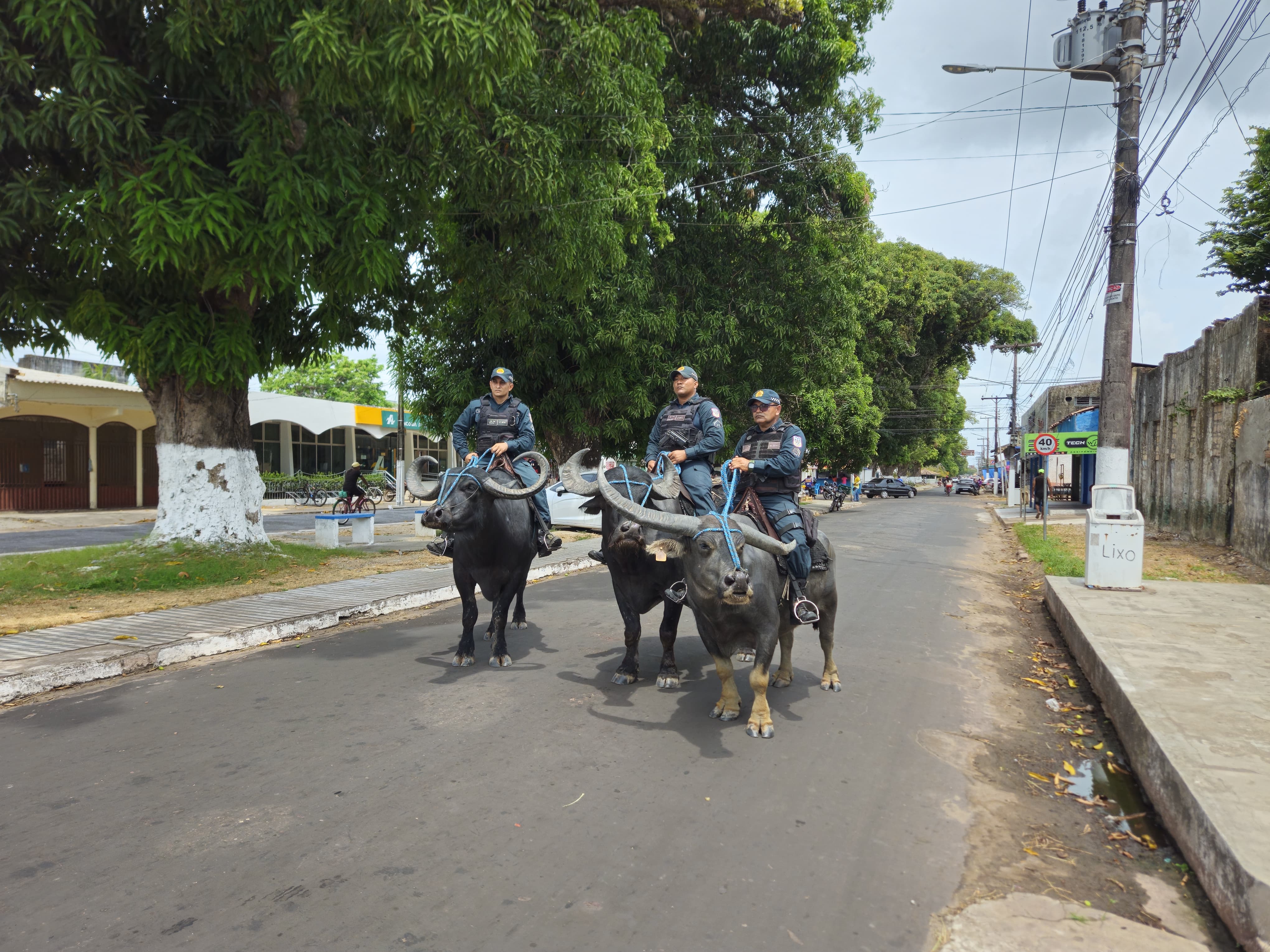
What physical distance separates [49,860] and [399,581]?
7152 mm

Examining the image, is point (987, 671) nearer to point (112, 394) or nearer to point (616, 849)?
point (616, 849)

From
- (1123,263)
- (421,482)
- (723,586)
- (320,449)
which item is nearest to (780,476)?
(723,586)

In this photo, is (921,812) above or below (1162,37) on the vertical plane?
below

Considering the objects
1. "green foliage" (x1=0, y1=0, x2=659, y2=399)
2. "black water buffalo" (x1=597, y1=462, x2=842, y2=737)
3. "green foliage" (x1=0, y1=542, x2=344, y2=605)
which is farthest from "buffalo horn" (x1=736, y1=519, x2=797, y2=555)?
"green foliage" (x1=0, y1=542, x2=344, y2=605)

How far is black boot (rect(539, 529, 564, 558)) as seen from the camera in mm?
7227

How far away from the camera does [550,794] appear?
396cm

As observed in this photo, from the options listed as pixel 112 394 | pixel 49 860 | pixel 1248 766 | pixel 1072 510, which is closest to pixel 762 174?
pixel 1248 766

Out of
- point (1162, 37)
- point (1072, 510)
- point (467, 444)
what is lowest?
point (1072, 510)

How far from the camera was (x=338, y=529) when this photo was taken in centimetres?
1516

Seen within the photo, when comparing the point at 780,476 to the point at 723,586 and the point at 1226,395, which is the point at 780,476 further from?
the point at 1226,395

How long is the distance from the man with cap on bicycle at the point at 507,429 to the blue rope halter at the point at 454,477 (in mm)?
366

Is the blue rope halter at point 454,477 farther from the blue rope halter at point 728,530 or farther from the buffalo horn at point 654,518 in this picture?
the blue rope halter at point 728,530

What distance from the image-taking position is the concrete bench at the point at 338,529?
46.4 feet

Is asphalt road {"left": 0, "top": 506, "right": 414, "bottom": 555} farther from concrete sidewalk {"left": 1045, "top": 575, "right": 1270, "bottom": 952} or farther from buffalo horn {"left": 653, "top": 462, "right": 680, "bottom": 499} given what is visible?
concrete sidewalk {"left": 1045, "top": 575, "right": 1270, "bottom": 952}
